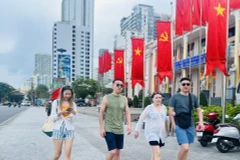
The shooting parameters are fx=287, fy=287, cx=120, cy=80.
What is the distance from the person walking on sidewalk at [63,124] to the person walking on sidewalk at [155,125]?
1.20 meters

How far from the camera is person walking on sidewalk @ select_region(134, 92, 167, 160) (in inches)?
201

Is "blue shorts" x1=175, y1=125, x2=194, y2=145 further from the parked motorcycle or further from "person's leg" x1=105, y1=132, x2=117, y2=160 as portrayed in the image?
the parked motorcycle

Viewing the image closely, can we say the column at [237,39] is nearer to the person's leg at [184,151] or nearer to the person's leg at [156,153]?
the person's leg at [184,151]

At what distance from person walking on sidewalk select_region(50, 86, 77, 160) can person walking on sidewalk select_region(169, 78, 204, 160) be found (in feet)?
5.90

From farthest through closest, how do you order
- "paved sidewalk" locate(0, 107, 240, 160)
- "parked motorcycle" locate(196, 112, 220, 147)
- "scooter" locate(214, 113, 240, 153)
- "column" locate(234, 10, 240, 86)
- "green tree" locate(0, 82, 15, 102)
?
"green tree" locate(0, 82, 15, 102)
"column" locate(234, 10, 240, 86)
"parked motorcycle" locate(196, 112, 220, 147)
"scooter" locate(214, 113, 240, 153)
"paved sidewalk" locate(0, 107, 240, 160)

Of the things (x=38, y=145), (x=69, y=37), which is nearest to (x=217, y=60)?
(x=38, y=145)

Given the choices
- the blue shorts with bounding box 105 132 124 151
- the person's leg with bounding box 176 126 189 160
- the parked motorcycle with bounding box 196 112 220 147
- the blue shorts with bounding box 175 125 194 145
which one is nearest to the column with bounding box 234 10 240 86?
the parked motorcycle with bounding box 196 112 220 147

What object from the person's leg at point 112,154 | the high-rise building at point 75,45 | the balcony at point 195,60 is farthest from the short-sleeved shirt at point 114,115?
the high-rise building at point 75,45

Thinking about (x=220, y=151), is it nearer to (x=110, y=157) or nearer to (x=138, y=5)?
(x=110, y=157)

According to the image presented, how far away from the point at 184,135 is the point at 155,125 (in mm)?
530

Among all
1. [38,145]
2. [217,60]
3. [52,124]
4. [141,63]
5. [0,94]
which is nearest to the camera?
[52,124]

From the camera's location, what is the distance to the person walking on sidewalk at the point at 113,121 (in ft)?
15.1

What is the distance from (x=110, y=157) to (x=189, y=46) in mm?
29451

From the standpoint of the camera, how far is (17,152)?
7500mm
